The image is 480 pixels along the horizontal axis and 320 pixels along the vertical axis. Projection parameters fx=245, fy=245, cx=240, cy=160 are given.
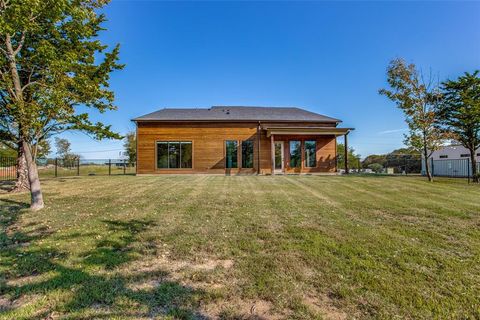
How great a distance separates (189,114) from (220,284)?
17.0 meters

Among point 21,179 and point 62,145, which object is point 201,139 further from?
point 62,145

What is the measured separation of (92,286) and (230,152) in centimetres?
1513

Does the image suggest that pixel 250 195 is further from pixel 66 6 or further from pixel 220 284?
pixel 66 6

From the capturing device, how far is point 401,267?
301cm

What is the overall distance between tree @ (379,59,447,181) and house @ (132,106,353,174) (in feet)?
14.8

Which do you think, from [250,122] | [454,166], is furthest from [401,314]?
[454,166]

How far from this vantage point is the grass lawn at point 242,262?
2.28 m

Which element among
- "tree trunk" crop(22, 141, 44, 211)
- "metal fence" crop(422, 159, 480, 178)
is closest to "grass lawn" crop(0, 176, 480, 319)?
"tree trunk" crop(22, 141, 44, 211)

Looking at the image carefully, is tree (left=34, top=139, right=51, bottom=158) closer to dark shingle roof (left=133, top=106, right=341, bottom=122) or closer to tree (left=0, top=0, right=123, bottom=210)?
tree (left=0, top=0, right=123, bottom=210)

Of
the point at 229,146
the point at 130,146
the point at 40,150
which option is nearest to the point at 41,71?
the point at 229,146

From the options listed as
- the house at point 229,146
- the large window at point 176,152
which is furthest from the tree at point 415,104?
the large window at point 176,152

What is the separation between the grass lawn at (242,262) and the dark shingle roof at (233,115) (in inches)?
473

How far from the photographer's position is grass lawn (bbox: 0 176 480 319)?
2.28m

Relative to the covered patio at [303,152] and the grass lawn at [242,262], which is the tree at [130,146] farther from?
the grass lawn at [242,262]
